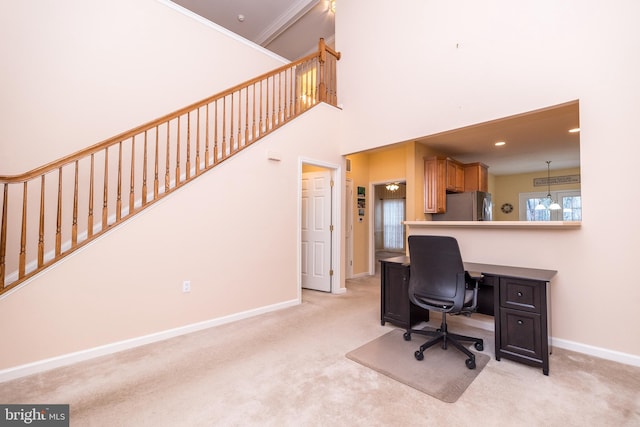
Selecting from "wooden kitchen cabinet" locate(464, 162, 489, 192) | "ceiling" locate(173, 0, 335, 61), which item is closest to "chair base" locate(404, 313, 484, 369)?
"wooden kitchen cabinet" locate(464, 162, 489, 192)

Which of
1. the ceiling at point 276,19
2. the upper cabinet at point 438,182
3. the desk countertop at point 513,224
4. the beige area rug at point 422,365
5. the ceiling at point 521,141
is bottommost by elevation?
the beige area rug at point 422,365

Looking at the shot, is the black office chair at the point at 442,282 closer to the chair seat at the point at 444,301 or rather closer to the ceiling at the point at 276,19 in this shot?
the chair seat at the point at 444,301

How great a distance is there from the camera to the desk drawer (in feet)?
7.55

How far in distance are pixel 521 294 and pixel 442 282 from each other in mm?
627

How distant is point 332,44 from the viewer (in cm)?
637

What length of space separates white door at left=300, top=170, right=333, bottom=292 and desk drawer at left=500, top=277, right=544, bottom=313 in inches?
105

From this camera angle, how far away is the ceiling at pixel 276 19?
223 inches

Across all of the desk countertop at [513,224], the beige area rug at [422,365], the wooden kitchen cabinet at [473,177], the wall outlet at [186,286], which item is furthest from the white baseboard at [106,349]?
the wooden kitchen cabinet at [473,177]

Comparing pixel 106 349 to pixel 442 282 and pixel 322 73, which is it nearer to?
pixel 442 282

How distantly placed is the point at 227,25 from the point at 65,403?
694cm

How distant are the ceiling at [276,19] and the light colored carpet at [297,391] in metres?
5.99

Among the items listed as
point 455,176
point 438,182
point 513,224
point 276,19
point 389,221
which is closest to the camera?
point 513,224

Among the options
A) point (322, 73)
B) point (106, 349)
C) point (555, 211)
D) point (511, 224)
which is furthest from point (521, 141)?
point (106, 349)

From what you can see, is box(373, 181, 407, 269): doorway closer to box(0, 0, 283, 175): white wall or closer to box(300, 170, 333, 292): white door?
box(300, 170, 333, 292): white door
